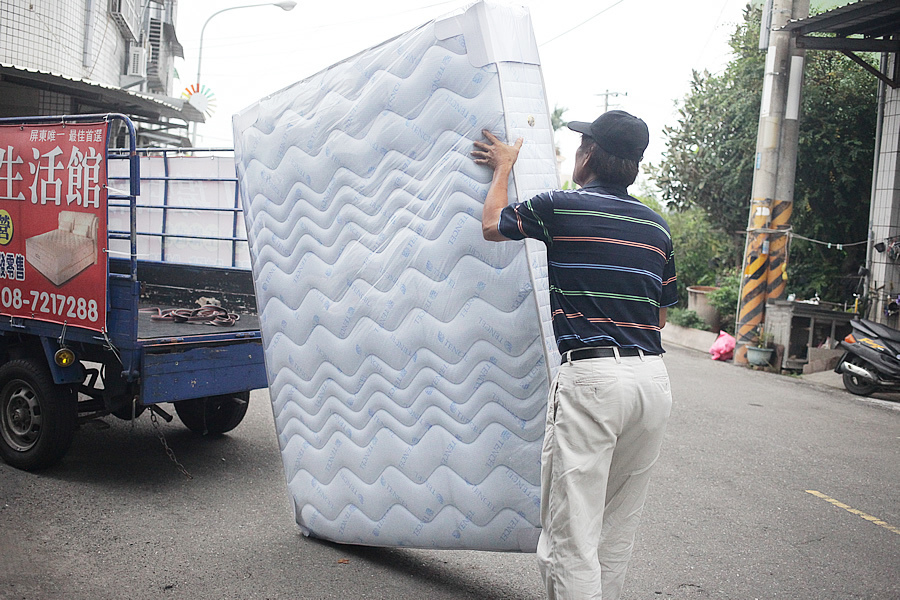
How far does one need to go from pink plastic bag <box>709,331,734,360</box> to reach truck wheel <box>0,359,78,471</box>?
1003cm

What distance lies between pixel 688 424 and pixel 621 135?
4.99 metres

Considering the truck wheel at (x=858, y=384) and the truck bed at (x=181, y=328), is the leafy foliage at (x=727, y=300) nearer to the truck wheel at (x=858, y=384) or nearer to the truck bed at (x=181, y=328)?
the truck wheel at (x=858, y=384)

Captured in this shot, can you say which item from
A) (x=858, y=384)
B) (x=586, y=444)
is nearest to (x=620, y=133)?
(x=586, y=444)

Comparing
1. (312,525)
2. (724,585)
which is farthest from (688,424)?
(312,525)

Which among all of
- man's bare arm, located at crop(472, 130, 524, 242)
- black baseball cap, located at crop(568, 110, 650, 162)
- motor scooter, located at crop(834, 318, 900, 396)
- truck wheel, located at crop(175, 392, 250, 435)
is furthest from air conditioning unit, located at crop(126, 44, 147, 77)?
black baseball cap, located at crop(568, 110, 650, 162)

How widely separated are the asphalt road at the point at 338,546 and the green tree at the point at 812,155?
7182mm

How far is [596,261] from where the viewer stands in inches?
105

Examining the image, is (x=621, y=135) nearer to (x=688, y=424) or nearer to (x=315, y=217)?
(x=315, y=217)

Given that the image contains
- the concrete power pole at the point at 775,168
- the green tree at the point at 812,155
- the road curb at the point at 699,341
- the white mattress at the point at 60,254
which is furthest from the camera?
the green tree at the point at 812,155

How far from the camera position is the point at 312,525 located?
12.8ft

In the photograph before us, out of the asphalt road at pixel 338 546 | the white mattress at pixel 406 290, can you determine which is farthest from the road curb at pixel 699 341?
the white mattress at pixel 406 290

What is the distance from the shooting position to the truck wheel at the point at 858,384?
9.57 metres

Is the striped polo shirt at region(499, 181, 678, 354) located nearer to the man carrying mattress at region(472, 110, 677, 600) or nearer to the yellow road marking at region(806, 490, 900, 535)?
the man carrying mattress at region(472, 110, 677, 600)

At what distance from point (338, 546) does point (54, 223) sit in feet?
8.76
